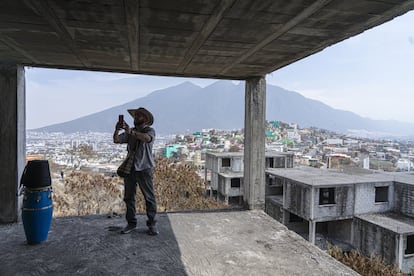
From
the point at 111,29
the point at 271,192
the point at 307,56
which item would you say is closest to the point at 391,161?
the point at 271,192

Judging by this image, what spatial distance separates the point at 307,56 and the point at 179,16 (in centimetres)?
179

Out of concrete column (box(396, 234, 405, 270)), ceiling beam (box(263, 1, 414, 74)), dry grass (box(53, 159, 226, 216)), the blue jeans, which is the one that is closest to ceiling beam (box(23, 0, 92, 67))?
the blue jeans

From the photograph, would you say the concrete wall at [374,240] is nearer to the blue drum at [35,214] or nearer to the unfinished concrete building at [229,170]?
the unfinished concrete building at [229,170]

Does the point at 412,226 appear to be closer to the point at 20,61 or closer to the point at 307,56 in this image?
the point at 307,56

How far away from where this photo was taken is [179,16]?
6.99 feet

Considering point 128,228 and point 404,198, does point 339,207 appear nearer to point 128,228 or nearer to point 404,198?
point 404,198

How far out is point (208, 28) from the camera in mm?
2359

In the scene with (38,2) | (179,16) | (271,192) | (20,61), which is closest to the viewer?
(38,2)

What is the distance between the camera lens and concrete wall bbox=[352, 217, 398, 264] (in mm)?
11312

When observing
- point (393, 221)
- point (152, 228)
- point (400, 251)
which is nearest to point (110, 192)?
point (152, 228)

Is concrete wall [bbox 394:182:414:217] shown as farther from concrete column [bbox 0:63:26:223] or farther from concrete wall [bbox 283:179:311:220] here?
concrete column [bbox 0:63:26:223]

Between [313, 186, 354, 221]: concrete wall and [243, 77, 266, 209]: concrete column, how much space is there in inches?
413

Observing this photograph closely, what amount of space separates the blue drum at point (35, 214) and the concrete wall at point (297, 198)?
1259 cm

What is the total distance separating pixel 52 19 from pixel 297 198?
564 inches
